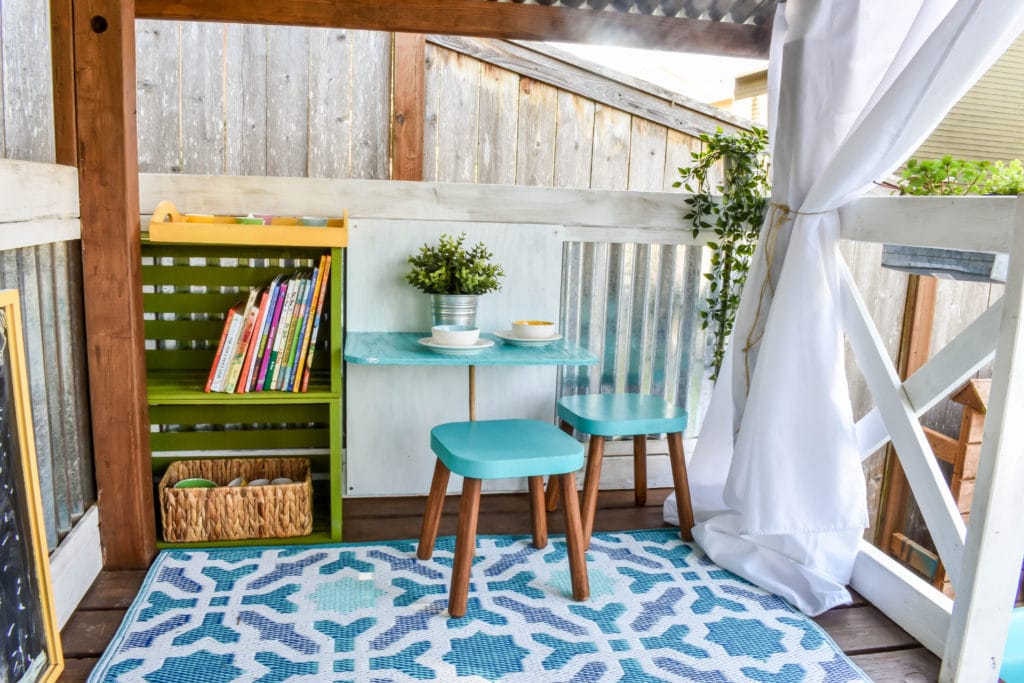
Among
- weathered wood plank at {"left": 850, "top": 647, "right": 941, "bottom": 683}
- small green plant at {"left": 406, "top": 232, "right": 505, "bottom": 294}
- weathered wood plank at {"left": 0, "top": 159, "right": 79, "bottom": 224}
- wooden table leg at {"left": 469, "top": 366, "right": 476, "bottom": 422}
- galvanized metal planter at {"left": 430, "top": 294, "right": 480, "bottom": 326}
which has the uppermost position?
weathered wood plank at {"left": 0, "top": 159, "right": 79, "bottom": 224}

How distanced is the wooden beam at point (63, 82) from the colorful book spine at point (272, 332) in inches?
23.7

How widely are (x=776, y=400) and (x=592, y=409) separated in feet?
1.80

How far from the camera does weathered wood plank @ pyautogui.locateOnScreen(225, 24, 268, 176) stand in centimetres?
340

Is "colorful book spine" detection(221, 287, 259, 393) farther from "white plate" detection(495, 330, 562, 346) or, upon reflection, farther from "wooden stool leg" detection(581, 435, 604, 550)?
"wooden stool leg" detection(581, 435, 604, 550)

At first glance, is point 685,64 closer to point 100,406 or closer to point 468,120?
point 468,120

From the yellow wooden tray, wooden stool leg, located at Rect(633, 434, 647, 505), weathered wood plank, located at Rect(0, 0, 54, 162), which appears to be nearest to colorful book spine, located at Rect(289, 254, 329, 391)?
the yellow wooden tray

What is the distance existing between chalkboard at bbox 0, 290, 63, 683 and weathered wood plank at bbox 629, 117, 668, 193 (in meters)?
2.81

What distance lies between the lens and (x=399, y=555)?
226 centimetres

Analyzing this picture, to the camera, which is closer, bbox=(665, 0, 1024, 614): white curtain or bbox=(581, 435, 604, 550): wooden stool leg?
bbox=(665, 0, 1024, 614): white curtain

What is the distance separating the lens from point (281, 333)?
2264 millimetres

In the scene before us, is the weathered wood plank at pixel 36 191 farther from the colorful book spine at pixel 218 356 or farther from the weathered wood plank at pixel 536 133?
the weathered wood plank at pixel 536 133

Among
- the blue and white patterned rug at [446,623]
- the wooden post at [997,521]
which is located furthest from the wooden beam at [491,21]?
the blue and white patterned rug at [446,623]

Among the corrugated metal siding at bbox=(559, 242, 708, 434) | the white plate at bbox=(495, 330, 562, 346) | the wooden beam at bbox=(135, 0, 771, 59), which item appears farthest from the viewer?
the corrugated metal siding at bbox=(559, 242, 708, 434)

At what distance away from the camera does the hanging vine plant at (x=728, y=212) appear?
103 inches
